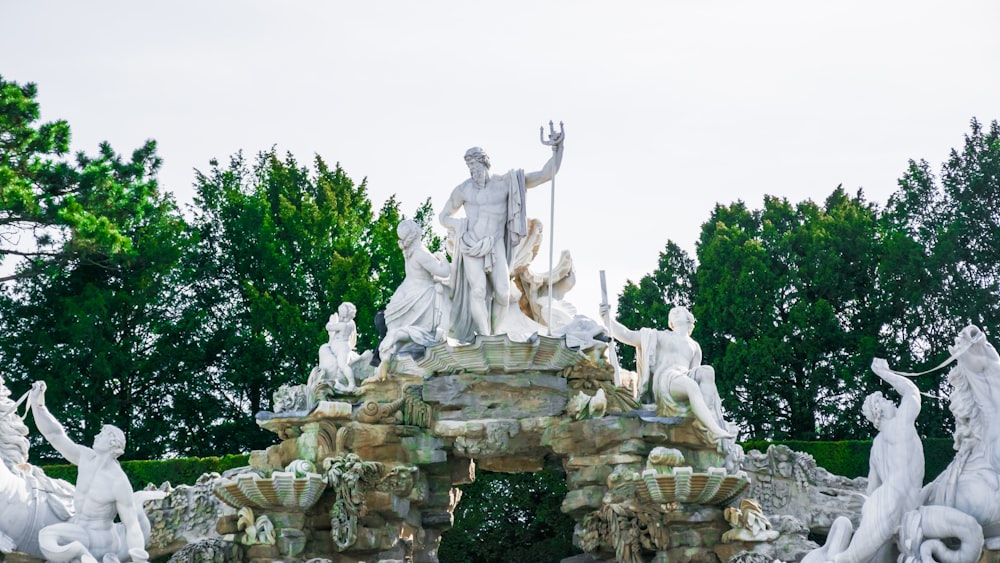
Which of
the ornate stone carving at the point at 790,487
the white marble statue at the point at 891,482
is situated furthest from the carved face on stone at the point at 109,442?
the ornate stone carving at the point at 790,487

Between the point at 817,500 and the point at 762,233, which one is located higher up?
the point at 762,233

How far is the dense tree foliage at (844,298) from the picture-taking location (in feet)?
74.3

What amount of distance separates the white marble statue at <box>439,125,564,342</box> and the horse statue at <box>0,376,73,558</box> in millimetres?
4979

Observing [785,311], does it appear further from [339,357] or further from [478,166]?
[339,357]

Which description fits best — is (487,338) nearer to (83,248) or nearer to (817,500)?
(817,500)

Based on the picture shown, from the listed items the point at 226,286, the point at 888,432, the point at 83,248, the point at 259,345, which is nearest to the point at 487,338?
the point at 888,432

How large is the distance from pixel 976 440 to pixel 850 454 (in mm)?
8286

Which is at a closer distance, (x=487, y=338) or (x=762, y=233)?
(x=487, y=338)

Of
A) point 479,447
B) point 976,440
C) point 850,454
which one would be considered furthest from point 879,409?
point 850,454

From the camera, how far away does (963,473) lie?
11438mm

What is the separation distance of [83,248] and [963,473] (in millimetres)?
14566

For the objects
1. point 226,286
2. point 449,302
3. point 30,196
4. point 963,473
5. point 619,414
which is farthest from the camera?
point 226,286

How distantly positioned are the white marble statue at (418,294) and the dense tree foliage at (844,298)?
27.7 ft

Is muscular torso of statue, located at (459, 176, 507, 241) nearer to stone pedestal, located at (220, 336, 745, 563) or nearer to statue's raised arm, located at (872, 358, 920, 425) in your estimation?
stone pedestal, located at (220, 336, 745, 563)
